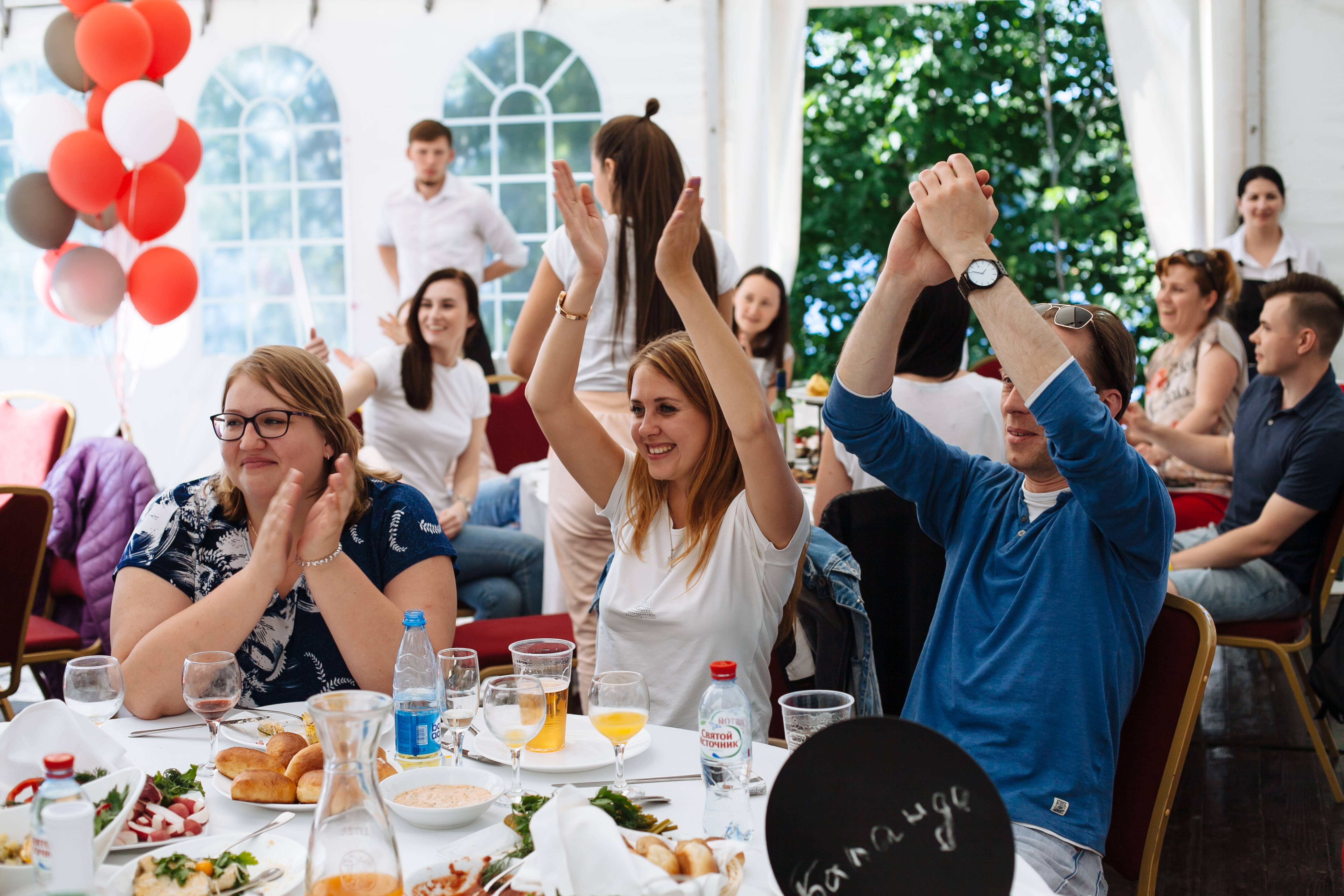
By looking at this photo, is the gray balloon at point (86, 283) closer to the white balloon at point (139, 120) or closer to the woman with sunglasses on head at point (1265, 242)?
the white balloon at point (139, 120)

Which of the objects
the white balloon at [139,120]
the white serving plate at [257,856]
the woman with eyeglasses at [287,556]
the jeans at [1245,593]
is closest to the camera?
the white serving plate at [257,856]

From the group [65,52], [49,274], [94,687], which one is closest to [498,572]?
[94,687]

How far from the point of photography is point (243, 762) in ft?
4.25

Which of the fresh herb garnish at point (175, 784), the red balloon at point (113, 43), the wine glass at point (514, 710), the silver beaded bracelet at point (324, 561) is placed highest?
the red balloon at point (113, 43)

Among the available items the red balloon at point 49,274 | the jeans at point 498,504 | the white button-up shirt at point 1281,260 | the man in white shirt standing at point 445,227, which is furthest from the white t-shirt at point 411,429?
the white button-up shirt at point 1281,260

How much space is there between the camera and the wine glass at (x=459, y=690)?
1.38 metres

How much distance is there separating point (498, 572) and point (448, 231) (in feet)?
8.94

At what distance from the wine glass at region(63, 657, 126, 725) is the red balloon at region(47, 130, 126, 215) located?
4.14 metres

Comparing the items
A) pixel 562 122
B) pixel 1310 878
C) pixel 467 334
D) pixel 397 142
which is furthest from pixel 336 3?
pixel 1310 878

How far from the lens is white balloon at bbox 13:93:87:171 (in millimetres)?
4879

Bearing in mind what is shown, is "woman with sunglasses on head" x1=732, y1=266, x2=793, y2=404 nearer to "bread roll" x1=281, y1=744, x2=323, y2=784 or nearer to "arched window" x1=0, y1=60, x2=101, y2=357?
"bread roll" x1=281, y1=744, x2=323, y2=784

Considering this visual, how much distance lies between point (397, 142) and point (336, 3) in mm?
827

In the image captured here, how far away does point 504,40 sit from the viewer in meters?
5.94

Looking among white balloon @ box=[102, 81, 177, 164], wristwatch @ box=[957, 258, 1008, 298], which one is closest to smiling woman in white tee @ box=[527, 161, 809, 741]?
wristwatch @ box=[957, 258, 1008, 298]
